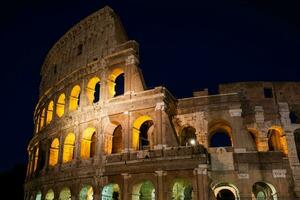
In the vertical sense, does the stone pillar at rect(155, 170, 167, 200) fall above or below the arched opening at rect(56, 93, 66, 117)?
below

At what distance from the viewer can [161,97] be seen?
18.7 meters

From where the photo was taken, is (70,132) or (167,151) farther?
(70,132)

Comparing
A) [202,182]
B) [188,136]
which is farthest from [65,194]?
[202,182]

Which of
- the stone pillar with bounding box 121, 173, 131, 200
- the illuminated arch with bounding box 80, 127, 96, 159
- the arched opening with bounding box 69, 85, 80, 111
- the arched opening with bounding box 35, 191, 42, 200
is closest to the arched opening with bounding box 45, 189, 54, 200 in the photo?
the arched opening with bounding box 35, 191, 42, 200

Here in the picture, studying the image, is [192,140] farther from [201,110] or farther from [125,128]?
[125,128]

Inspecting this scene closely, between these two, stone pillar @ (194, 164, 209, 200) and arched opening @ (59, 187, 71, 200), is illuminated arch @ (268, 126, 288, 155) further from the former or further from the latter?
arched opening @ (59, 187, 71, 200)

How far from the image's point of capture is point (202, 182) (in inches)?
643

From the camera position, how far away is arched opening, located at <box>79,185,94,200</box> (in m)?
19.8

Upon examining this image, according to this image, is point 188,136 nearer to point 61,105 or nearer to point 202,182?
point 202,182

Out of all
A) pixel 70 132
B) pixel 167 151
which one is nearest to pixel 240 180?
pixel 167 151

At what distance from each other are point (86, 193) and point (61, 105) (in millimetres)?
8058

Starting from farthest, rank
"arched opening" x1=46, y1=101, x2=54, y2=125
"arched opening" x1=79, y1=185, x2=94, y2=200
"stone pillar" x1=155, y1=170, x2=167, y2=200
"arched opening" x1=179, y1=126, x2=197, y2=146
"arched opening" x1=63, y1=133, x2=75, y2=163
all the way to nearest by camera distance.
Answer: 1. "arched opening" x1=46, y1=101, x2=54, y2=125
2. "arched opening" x1=63, y1=133, x2=75, y2=163
3. "arched opening" x1=179, y1=126, x2=197, y2=146
4. "arched opening" x1=79, y1=185, x2=94, y2=200
5. "stone pillar" x1=155, y1=170, x2=167, y2=200

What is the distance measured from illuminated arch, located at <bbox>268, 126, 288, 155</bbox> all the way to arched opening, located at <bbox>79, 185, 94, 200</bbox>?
1248 cm

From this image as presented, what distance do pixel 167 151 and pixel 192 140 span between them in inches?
200
